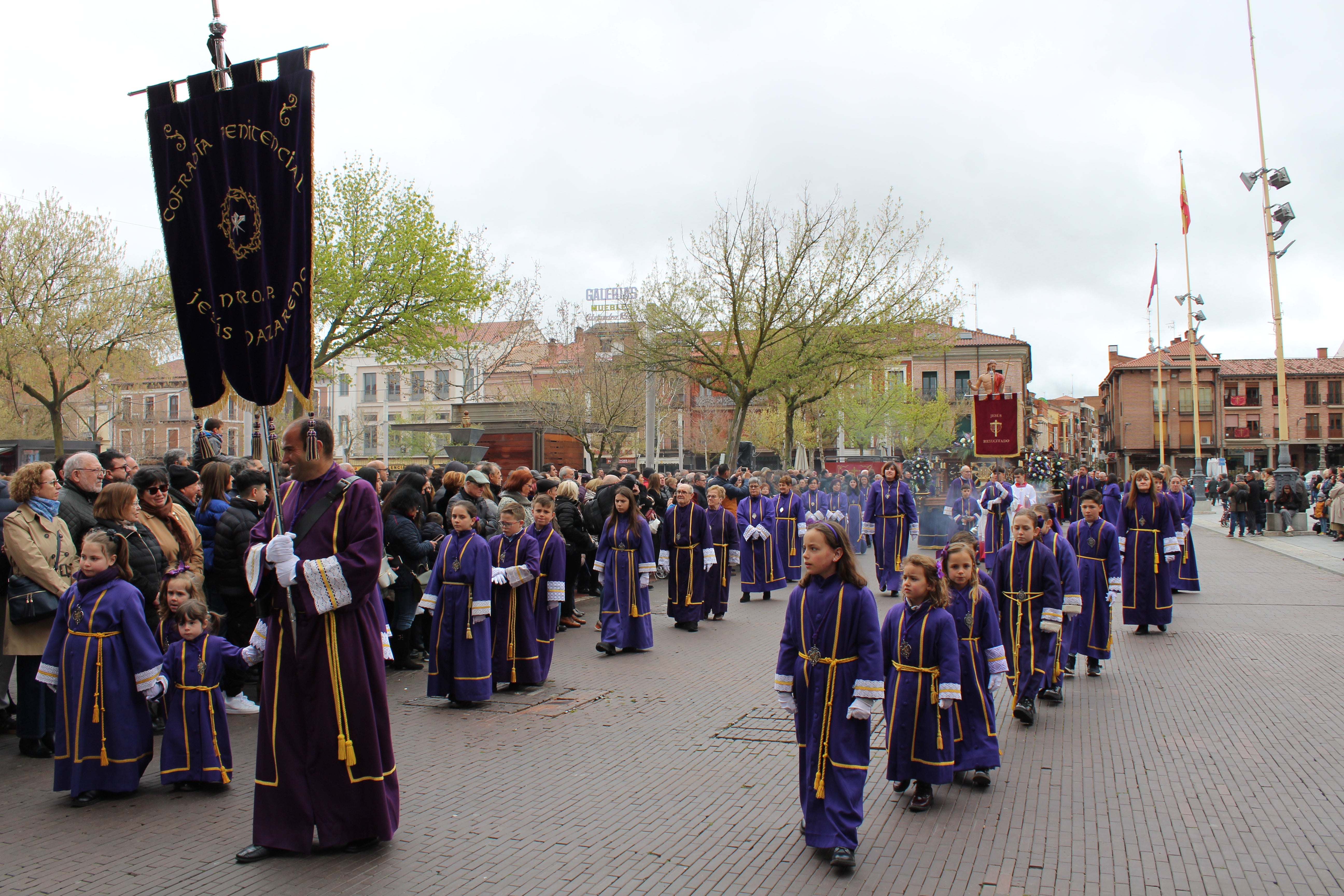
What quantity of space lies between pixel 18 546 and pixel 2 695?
4.88 feet

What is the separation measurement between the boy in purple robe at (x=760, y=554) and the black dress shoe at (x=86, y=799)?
994 cm

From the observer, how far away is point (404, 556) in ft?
28.8

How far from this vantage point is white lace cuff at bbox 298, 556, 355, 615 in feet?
14.3

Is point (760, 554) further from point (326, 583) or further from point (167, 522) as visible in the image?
point (326, 583)

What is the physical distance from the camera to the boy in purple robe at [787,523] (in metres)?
14.9

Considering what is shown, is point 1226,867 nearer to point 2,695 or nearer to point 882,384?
point 2,695

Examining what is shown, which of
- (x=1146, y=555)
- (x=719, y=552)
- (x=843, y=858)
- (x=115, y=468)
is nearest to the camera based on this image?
(x=843, y=858)

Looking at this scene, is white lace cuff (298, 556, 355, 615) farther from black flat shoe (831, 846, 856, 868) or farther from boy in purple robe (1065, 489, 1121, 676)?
boy in purple robe (1065, 489, 1121, 676)

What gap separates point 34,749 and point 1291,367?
293 ft

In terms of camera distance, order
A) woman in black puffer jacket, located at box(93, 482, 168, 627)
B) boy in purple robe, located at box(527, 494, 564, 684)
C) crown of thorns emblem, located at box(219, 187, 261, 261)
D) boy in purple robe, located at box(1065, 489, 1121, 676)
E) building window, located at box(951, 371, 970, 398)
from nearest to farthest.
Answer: crown of thorns emblem, located at box(219, 187, 261, 261), woman in black puffer jacket, located at box(93, 482, 168, 627), boy in purple robe, located at box(527, 494, 564, 684), boy in purple robe, located at box(1065, 489, 1121, 676), building window, located at box(951, 371, 970, 398)

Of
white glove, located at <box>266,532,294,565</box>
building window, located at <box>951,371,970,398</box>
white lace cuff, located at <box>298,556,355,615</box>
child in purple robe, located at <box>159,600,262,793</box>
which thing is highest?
building window, located at <box>951,371,970,398</box>

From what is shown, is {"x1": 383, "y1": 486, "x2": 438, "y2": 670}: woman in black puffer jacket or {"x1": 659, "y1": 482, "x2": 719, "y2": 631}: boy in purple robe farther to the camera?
{"x1": 659, "y1": 482, "x2": 719, "y2": 631}: boy in purple robe

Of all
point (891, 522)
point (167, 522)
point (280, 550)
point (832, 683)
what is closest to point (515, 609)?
point (167, 522)

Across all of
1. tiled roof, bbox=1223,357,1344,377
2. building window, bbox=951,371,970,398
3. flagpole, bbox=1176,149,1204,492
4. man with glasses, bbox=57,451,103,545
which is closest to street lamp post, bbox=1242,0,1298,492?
flagpole, bbox=1176,149,1204,492
